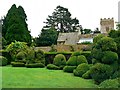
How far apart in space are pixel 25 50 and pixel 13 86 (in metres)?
18.8

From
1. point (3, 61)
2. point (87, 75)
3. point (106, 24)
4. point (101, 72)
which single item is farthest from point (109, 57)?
point (106, 24)

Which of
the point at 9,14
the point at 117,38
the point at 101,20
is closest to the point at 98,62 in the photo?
the point at 117,38

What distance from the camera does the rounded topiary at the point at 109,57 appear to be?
1898 cm

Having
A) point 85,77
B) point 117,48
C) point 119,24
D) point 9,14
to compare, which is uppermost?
point 9,14

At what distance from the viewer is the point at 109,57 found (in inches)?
748

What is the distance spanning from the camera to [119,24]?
2181 centimetres

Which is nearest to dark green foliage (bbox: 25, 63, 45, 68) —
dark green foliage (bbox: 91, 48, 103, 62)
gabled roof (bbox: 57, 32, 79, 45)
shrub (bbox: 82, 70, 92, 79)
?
shrub (bbox: 82, 70, 92, 79)

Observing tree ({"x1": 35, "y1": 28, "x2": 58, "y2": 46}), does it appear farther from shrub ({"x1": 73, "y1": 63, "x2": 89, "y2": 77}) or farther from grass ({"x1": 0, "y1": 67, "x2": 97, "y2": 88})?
grass ({"x1": 0, "y1": 67, "x2": 97, "y2": 88})

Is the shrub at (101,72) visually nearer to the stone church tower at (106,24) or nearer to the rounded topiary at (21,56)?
the rounded topiary at (21,56)

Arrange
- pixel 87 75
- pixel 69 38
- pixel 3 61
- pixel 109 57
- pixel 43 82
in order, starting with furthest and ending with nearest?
pixel 69 38
pixel 3 61
pixel 87 75
pixel 109 57
pixel 43 82

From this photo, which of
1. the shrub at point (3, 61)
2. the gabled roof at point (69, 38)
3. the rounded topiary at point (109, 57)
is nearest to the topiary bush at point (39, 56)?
the shrub at point (3, 61)

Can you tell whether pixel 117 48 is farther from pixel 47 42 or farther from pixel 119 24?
pixel 47 42

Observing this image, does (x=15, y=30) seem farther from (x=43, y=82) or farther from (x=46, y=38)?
(x=43, y=82)

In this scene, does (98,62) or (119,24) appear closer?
(98,62)
